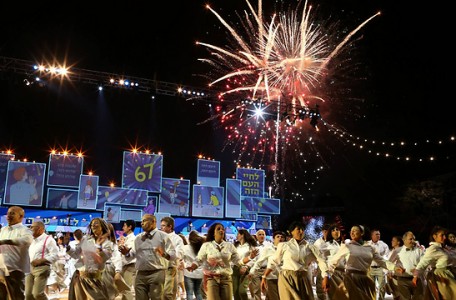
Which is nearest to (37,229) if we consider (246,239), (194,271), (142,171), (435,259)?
(194,271)

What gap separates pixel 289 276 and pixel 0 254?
392 cm

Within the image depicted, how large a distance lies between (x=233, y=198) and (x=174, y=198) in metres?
3.35

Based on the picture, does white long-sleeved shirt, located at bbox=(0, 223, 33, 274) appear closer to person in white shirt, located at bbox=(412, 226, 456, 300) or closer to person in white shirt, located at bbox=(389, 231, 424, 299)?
person in white shirt, located at bbox=(412, 226, 456, 300)

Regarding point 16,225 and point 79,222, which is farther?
point 79,222

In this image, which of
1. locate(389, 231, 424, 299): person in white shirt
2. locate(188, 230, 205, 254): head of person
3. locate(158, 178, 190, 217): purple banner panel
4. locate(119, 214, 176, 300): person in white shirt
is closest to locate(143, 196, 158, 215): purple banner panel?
locate(158, 178, 190, 217): purple banner panel

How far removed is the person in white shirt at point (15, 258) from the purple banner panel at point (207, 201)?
19256mm

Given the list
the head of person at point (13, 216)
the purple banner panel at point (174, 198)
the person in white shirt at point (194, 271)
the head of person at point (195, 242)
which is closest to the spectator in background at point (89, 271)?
the head of person at point (13, 216)

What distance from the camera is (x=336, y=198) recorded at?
33.2m

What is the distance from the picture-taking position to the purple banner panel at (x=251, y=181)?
27.7 m

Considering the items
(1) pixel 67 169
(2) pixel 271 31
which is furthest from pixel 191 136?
(2) pixel 271 31

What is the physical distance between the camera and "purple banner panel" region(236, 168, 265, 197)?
27703 millimetres

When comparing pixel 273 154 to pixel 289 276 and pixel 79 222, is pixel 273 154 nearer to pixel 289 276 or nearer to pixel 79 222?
pixel 79 222

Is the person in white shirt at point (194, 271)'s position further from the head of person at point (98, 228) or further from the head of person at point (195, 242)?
the head of person at point (98, 228)

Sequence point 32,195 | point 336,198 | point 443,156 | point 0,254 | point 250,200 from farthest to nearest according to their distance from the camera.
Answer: point 336,198, point 250,200, point 443,156, point 32,195, point 0,254
